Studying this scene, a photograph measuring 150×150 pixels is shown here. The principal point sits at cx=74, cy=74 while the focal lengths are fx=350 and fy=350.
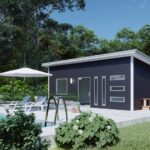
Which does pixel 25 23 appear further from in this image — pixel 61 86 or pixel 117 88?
pixel 117 88

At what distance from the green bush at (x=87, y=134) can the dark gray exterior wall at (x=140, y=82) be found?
1123 centimetres

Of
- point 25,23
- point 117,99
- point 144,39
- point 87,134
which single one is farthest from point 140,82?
point 144,39

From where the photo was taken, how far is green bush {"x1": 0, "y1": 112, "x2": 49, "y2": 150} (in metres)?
6.62

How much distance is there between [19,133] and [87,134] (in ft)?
6.19

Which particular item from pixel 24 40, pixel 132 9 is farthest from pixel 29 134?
pixel 132 9

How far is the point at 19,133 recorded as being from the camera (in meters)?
6.74

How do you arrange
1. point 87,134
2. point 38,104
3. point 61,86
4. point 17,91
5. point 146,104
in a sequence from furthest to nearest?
point 17,91 < point 61,86 < point 146,104 < point 38,104 < point 87,134

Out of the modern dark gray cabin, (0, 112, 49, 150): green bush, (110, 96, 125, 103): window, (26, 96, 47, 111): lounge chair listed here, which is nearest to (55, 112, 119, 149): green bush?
(0, 112, 49, 150): green bush

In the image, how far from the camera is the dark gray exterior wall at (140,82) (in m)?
19.5

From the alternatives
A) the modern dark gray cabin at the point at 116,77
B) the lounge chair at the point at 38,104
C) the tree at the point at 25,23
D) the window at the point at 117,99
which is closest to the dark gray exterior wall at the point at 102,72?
the modern dark gray cabin at the point at 116,77

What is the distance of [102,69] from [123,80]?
192cm

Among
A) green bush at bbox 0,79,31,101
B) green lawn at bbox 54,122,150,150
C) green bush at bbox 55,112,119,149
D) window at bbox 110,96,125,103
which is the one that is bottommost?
green lawn at bbox 54,122,150,150

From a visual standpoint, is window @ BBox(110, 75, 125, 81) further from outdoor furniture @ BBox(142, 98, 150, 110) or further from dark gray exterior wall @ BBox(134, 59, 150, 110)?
outdoor furniture @ BBox(142, 98, 150, 110)

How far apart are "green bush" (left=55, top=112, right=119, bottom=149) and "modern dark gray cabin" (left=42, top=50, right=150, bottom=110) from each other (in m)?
11.1
